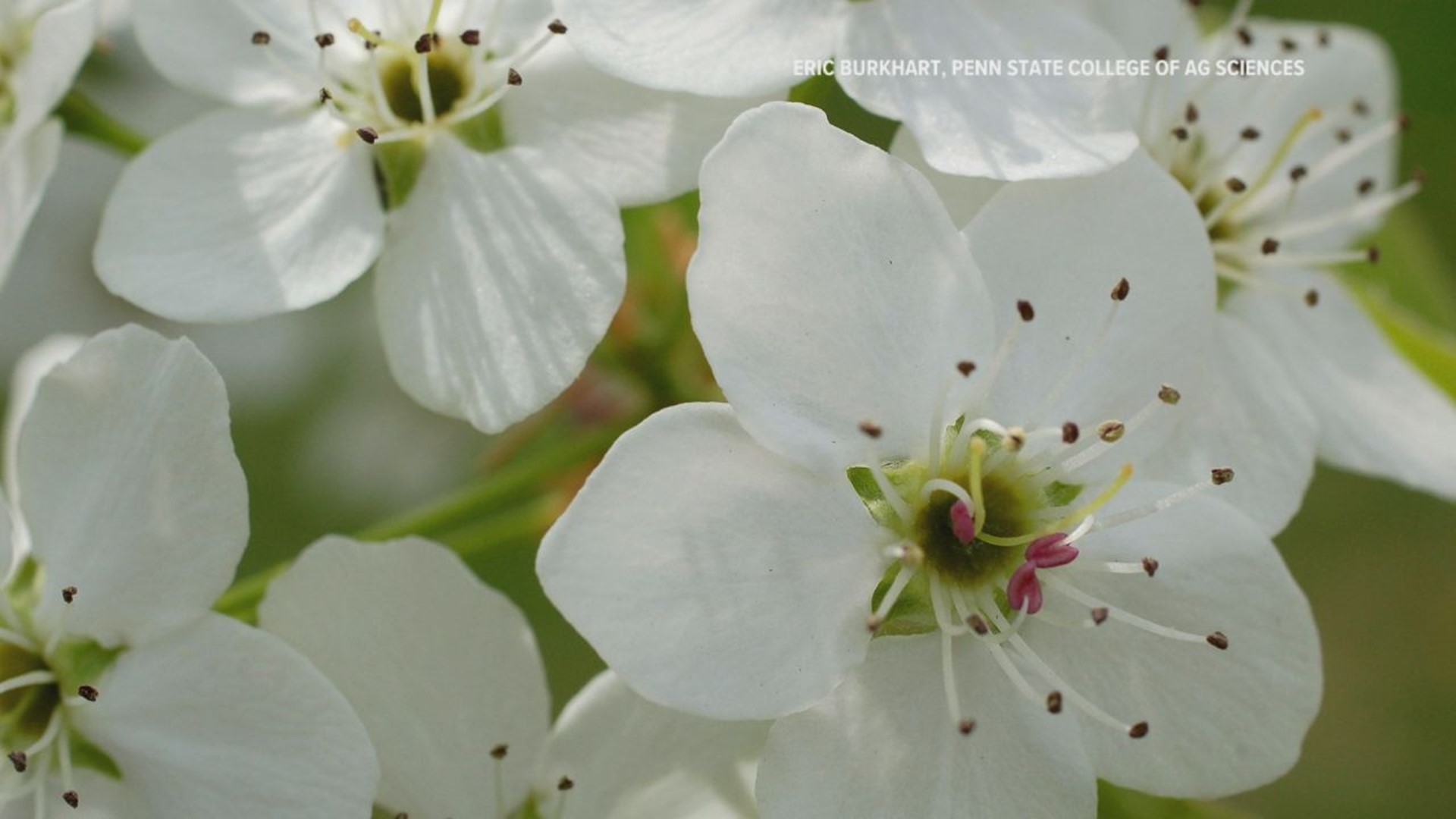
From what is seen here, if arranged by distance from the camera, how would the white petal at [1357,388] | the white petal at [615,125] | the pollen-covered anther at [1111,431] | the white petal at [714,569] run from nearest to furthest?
the white petal at [714,569] → the pollen-covered anther at [1111,431] → the white petal at [615,125] → the white petal at [1357,388]

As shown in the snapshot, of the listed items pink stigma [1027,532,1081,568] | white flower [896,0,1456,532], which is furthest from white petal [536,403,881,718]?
white flower [896,0,1456,532]

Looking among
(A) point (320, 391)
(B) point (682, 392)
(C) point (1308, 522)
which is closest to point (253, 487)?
(A) point (320, 391)

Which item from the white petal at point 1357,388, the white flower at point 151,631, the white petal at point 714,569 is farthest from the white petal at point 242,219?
the white petal at point 1357,388

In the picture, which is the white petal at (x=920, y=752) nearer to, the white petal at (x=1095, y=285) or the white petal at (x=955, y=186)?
the white petal at (x=1095, y=285)

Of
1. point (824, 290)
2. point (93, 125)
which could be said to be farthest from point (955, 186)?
point (93, 125)

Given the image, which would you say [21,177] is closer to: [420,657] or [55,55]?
[55,55]

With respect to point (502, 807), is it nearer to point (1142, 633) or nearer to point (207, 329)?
point (1142, 633)
